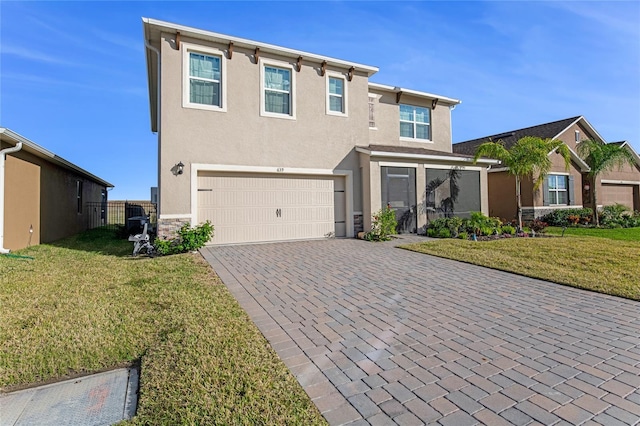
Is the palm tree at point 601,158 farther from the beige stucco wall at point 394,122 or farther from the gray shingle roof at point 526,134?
Result: the beige stucco wall at point 394,122

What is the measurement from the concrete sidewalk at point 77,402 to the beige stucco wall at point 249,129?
7.34 metres

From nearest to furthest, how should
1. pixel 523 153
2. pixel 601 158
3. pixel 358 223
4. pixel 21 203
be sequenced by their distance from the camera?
pixel 21 203 < pixel 358 223 < pixel 523 153 < pixel 601 158

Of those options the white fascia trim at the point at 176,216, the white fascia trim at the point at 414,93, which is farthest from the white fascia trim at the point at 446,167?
the white fascia trim at the point at 176,216

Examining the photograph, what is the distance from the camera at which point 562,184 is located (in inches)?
762

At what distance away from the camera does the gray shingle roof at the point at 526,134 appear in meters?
20.8

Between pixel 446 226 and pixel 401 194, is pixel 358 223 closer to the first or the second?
pixel 401 194

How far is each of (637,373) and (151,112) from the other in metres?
18.1

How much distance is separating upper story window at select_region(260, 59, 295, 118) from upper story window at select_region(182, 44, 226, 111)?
1.40 metres

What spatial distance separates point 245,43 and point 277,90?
1.80 m

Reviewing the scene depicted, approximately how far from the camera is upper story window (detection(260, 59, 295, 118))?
1130cm

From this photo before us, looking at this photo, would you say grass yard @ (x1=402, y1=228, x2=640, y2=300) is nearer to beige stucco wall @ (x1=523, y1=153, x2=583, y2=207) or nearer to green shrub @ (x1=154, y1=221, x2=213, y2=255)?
green shrub @ (x1=154, y1=221, x2=213, y2=255)

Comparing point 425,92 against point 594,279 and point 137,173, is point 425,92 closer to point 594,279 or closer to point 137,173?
point 594,279

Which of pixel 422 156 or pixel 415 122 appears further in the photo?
pixel 415 122

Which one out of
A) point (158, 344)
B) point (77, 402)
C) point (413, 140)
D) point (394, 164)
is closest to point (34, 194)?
point (158, 344)
